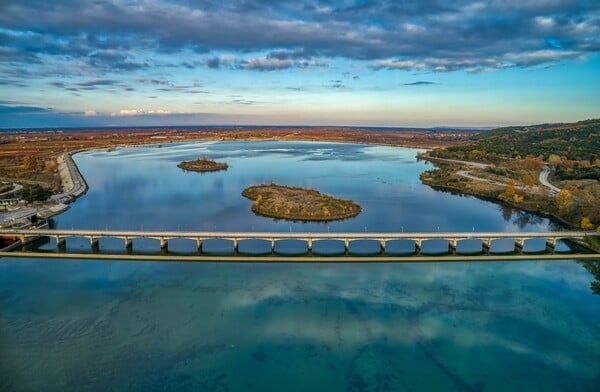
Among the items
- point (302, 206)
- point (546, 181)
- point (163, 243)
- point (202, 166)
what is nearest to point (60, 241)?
point (163, 243)

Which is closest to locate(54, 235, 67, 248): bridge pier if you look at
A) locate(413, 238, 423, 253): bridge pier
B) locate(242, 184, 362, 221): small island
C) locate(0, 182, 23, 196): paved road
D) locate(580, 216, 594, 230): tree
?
locate(242, 184, 362, 221): small island

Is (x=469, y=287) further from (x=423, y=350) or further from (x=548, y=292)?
(x=423, y=350)

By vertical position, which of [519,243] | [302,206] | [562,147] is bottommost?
[519,243]

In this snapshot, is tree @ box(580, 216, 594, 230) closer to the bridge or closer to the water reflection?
the bridge

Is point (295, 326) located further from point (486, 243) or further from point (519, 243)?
point (519, 243)

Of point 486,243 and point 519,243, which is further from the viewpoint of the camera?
point 519,243

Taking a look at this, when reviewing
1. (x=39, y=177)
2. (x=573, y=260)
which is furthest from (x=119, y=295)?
(x=39, y=177)

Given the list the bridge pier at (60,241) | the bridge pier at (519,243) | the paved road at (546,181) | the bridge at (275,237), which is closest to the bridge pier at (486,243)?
the bridge at (275,237)
